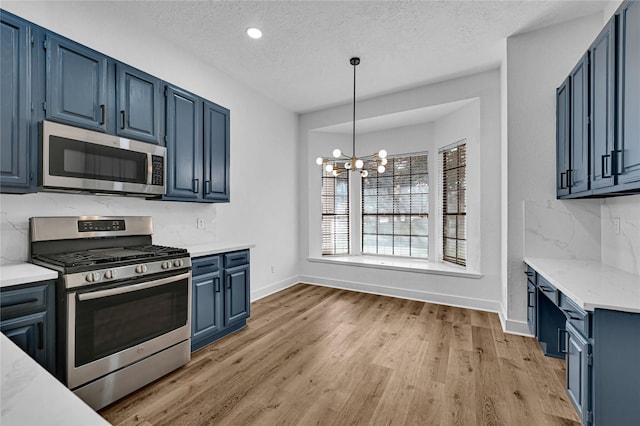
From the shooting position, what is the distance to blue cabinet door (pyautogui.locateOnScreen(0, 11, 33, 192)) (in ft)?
6.13

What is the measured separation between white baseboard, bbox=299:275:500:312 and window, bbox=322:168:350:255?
60 centimetres

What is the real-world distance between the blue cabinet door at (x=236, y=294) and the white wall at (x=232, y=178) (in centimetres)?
67

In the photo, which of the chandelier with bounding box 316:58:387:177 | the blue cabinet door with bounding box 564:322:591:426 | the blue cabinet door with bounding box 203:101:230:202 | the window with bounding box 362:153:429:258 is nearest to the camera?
the blue cabinet door with bounding box 564:322:591:426

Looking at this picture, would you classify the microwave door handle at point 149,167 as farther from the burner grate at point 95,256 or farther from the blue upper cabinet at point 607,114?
the blue upper cabinet at point 607,114

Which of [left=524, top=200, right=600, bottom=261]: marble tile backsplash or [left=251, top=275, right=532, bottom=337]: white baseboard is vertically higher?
[left=524, top=200, right=600, bottom=261]: marble tile backsplash

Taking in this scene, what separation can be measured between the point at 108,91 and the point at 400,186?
431cm

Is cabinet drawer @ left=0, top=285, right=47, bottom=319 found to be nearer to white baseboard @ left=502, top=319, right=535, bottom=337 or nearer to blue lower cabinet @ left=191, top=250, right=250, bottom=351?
blue lower cabinet @ left=191, top=250, right=250, bottom=351

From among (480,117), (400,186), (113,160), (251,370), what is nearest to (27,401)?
(251,370)

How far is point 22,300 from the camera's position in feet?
5.66

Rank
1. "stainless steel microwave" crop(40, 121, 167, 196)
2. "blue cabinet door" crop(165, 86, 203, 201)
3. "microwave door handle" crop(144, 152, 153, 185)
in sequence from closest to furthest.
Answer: "stainless steel microwave" crop(40, 121, 167, 196)
"microwave door handle" crop(144, 152, 153, 185)
"blue cabinet door" crop(165, 86, 203, 201)

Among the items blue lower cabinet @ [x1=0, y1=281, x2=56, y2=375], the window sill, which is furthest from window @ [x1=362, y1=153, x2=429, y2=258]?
blue lower cabinet @ [x1=0, y1=281, x2=56, y2=375]

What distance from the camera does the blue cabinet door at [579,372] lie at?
1626 mm

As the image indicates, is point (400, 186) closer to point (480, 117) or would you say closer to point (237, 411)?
point (480, 117)

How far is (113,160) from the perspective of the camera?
95.0 inches
